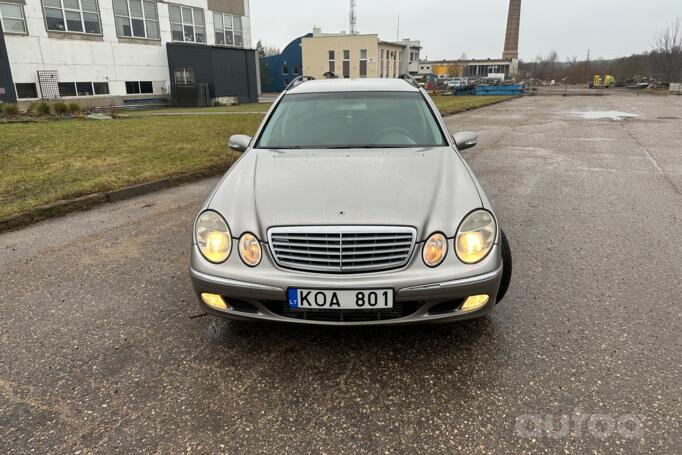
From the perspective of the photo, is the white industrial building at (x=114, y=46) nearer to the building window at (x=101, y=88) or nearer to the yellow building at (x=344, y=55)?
the building window at (x=101, y=88)

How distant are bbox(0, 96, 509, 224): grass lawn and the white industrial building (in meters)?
10.3

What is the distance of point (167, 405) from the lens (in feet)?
7.58

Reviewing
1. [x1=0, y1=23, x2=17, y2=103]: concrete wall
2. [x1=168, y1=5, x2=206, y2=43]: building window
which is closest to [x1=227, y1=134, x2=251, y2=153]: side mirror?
[x1=0, y1=23, x2=17, y2=103]: concrete wall

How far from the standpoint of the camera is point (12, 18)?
21.3 meters

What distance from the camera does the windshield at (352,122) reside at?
146 inches

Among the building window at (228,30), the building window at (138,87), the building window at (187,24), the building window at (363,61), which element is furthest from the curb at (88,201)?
the building window at (363,61)

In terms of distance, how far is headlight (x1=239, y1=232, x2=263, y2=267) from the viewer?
2.50 metres

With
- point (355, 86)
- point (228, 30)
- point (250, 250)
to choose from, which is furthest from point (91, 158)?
point (228, 30)

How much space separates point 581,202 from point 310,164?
446 centimetres

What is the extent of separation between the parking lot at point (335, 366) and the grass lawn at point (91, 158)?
196cm

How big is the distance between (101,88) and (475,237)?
92.4 ft

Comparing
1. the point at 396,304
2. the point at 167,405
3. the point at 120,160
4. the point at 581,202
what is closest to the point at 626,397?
the point at 396,304

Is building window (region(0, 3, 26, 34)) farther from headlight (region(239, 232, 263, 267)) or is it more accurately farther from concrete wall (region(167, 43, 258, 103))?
headlight (region(239, 232, 263, 267))

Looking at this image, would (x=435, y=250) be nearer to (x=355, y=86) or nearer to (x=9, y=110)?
(x=355, y=86)
